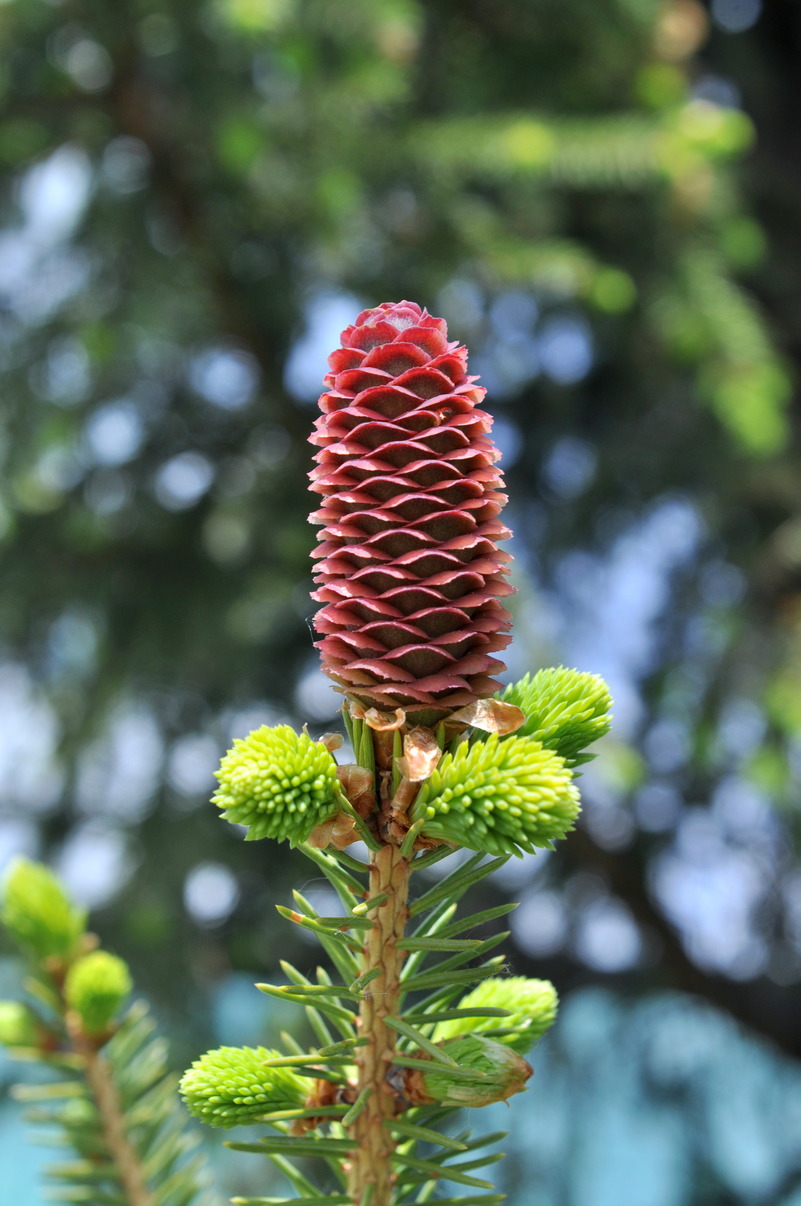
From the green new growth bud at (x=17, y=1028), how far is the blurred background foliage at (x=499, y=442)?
88 centimetres

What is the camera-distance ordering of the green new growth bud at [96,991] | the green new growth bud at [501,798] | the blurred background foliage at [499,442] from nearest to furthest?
the green new growth bud at [501,798]
the green new growth bud at [96,991]
the blurred background foliage at [499,442]

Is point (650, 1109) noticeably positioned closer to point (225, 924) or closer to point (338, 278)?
point (225, 924)

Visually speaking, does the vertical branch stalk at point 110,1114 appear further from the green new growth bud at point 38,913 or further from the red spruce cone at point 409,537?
the red spruce cone at point 409,537

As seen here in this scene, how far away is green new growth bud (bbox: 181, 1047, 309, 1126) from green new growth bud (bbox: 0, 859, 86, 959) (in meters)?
0.21

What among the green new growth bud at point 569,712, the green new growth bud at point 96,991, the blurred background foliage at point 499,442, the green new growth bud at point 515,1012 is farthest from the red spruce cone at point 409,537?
the blurred background foliage at point 499,442

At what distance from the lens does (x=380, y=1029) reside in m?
0.35

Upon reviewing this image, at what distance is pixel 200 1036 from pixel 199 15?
135 cm

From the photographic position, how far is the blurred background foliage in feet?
4.27

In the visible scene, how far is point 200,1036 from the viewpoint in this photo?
139cm

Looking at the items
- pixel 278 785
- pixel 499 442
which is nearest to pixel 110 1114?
pixel 278 785

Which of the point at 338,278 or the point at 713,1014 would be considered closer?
the point at 338,278

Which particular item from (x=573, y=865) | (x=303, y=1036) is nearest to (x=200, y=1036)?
(x=303, y=1036)

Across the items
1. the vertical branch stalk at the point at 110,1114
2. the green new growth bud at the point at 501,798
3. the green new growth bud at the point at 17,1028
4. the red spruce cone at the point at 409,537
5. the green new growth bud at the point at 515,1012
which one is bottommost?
the vertical branch stalk at the point at 110,1114

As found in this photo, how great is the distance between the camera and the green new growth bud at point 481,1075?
0.33 metres
